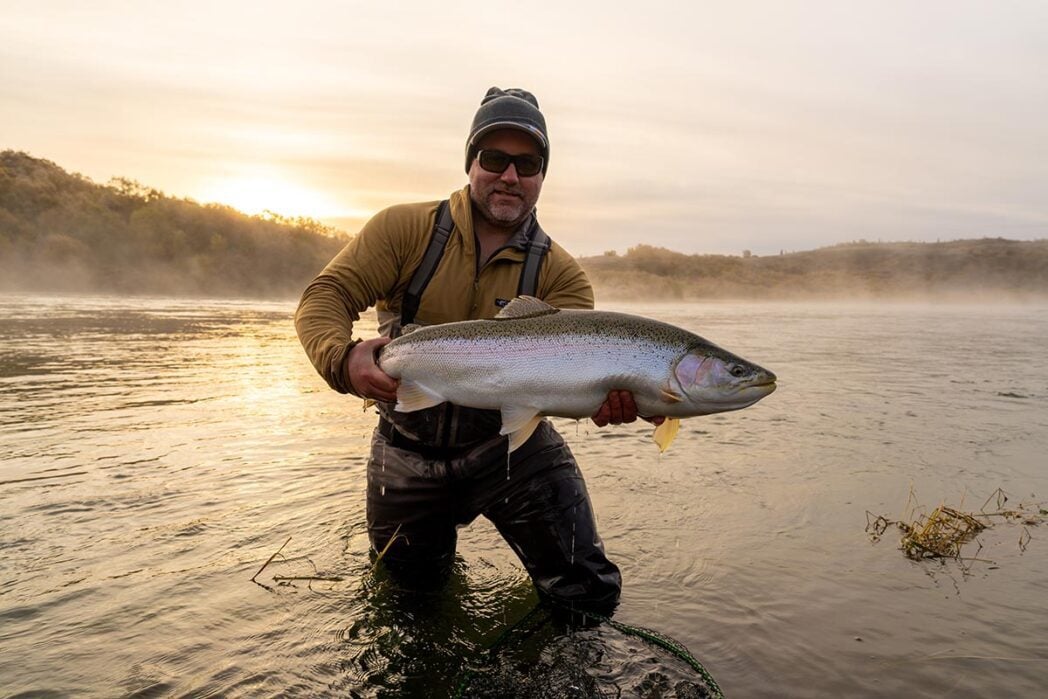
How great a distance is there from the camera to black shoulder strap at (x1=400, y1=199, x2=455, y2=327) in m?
4.20

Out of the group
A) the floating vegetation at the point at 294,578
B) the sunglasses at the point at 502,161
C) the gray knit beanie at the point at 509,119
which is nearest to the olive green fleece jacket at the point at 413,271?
the sunglasses at the point at 502,161

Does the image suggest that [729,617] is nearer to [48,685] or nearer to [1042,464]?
[48,685]

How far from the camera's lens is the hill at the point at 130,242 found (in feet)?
113

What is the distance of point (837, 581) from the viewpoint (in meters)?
4.60

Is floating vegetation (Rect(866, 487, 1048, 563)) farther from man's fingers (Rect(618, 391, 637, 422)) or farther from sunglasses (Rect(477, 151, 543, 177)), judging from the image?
sunglasses (Rect(477, 151, 543, 177))

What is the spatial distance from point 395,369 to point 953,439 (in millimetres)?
7475

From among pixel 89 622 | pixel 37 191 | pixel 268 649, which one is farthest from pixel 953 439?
pixel 37 191

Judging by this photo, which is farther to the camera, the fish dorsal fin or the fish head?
the fish dorsal fin

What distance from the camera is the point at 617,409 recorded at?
3.58 meters

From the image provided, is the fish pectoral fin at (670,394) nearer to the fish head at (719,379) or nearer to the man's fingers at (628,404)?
the fish head at (719,379)

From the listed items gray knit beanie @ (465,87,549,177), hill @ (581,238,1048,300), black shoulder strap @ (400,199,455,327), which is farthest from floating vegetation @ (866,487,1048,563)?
hill @ (581,238,1048,300)

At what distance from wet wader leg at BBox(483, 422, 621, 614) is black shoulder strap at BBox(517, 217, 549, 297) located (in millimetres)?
944

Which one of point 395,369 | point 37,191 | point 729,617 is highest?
point 37,191

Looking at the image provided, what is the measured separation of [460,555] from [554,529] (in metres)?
1.24
